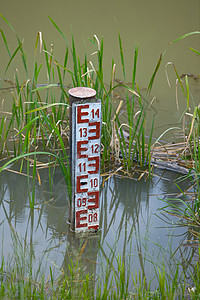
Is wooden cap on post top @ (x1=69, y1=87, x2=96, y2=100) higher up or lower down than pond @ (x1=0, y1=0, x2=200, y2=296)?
higher up

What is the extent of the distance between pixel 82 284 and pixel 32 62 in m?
2.69

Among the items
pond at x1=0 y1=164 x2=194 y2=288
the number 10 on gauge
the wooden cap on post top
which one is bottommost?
pond at x1=0 y1=164 x2=194 y2=288

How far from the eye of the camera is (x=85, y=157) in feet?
7.65

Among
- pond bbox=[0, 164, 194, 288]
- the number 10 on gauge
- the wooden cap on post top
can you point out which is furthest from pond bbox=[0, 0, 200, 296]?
the wooden cap on post top

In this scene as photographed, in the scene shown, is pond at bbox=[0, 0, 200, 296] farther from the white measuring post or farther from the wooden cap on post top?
the wooden cap on post top

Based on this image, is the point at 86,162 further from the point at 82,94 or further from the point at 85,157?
the point at 82,94

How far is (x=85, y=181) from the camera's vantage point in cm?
236

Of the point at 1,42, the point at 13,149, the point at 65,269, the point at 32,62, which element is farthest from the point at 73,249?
the point at 1,42

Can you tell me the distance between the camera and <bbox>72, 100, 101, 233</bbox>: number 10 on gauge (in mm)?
2277

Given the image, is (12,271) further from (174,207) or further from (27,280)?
(174,207)

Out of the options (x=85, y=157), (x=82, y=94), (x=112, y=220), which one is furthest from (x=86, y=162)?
(x=112, y=220)

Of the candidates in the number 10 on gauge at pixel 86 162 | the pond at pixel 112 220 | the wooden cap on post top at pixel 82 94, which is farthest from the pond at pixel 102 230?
the wooden cap on post top at pixel 82 94

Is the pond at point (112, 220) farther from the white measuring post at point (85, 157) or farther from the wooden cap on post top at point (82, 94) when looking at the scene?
the wooden cap on post top at point (82, 94)

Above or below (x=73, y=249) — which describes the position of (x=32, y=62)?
above
